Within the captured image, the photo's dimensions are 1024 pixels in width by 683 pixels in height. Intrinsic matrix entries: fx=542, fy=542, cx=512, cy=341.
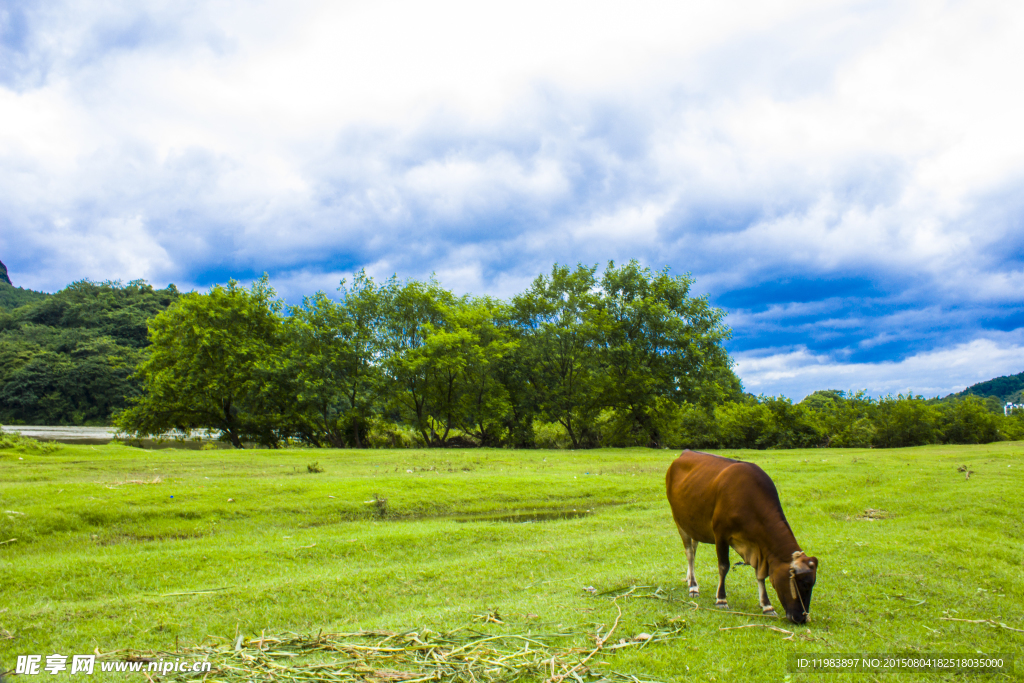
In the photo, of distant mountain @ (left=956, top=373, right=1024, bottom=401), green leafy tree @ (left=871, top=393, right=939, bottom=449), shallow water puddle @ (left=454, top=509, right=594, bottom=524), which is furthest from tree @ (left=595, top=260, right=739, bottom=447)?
distant mountain @ (left=956, top=373, right=1024, bottom=401)

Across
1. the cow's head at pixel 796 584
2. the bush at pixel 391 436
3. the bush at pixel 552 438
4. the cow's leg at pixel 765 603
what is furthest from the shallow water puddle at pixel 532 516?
the bush at pixel 391 436

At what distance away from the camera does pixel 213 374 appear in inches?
1718

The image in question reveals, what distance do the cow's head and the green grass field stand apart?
309 millimetres

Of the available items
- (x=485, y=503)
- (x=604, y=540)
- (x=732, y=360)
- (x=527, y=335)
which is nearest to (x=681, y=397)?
(x=732, y=360)

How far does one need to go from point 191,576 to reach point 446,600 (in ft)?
16.9

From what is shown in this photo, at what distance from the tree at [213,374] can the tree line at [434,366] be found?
0.38 ft

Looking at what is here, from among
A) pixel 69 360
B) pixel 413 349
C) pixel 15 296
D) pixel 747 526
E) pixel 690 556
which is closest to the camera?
pixel 747 526

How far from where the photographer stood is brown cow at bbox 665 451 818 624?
631 cm

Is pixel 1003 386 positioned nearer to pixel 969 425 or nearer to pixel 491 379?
pixel 969 425

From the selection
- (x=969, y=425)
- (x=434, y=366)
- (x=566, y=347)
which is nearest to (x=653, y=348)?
(x=566, y=347)

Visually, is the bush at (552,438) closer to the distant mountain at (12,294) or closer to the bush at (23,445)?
the bush at (23,445)

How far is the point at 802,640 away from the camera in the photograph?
596 centimetres

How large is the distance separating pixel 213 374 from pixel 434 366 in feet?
58.9

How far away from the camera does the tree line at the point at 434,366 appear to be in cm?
4300
